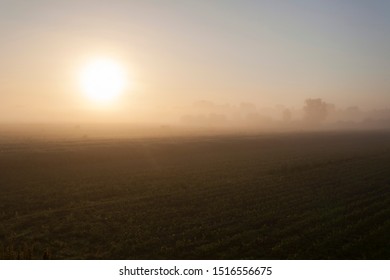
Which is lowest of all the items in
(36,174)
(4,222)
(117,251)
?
(117,251)

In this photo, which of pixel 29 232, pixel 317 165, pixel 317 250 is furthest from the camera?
pixel 317 165

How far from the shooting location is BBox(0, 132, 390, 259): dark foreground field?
17797 mm

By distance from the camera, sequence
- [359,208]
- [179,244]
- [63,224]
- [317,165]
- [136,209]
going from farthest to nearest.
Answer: [317,165]
[136,209]
[359,208]
[63,224]
[179,244]

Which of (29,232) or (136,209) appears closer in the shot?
(29,232)

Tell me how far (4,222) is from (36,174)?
66.1 ft

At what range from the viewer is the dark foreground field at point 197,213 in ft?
58.4

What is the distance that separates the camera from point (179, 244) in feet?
60.4

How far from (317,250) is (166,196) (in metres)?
15.5

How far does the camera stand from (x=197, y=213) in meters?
24.7

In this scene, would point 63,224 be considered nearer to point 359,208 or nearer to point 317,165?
point 359,208

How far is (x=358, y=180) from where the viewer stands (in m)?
36.1

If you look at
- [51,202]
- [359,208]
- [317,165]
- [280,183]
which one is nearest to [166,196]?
[51,202]

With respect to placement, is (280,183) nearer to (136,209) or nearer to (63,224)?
(136,209)
